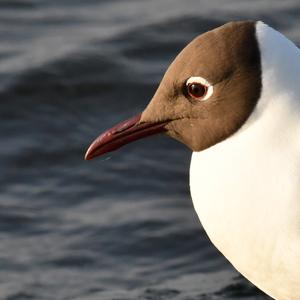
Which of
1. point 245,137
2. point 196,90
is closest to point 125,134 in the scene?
point 196,90

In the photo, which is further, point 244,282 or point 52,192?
point 52,192

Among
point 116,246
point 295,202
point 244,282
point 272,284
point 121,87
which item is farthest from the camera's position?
point 121,87

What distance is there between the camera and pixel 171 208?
784 centimetres

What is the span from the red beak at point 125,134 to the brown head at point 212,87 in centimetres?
5

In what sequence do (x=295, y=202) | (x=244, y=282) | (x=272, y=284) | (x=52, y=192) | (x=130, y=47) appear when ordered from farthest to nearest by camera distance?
(x=130, y=47) → (x=52, y=192) → (x=244, y=282) → (x=272, y=284) → (x=295, y=202)

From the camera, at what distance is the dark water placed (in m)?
7.13

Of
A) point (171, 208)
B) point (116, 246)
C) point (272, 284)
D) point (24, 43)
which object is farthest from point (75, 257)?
point (24, 43)

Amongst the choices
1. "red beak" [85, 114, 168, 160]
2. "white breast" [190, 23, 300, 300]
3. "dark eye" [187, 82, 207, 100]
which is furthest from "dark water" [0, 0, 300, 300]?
"dark eye" [187, 82, 207, 100]

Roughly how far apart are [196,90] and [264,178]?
44cm

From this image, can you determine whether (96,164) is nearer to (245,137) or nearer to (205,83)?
(205,83)

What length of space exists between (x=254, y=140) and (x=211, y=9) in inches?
209

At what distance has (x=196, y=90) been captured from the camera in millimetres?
5223

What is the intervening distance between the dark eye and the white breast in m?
0.20

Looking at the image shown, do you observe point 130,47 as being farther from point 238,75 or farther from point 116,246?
point 238,75
